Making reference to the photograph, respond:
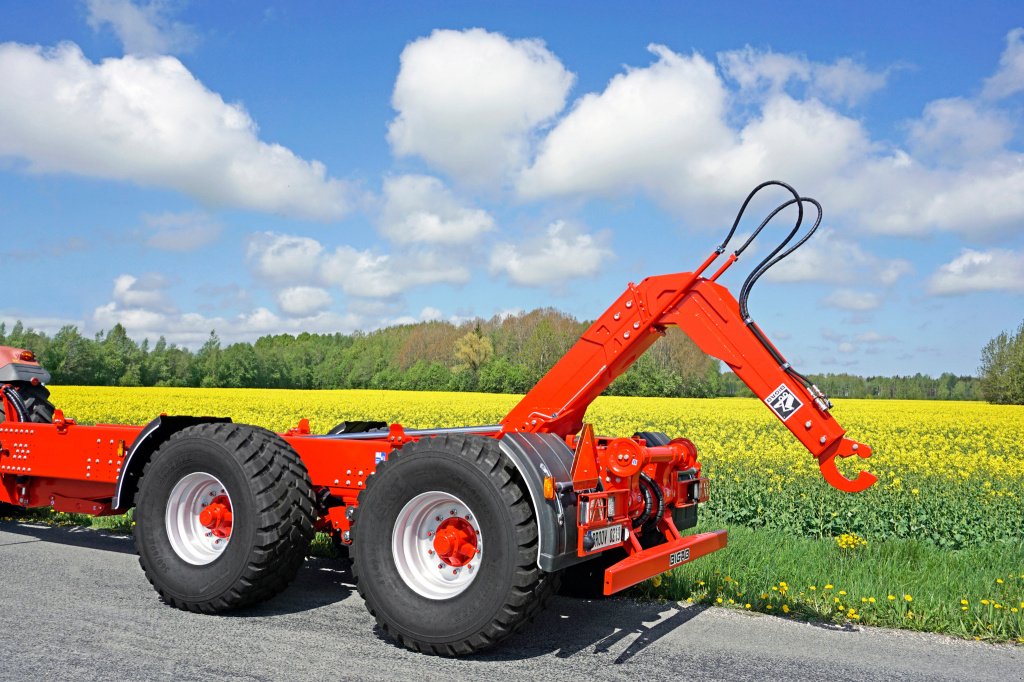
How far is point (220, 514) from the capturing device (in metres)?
5.53

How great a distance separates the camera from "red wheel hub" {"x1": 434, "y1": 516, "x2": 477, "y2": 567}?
4734 mm

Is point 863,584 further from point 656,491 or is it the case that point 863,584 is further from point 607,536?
point 607,536

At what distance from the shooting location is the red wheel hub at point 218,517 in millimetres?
5531

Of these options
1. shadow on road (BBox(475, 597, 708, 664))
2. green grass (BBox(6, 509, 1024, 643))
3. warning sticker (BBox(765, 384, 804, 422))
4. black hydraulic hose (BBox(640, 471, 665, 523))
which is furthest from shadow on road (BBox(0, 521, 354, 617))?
warning sticker (BBox(765, 384, 804, 422))

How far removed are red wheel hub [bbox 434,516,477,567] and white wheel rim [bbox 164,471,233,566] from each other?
1706 mm

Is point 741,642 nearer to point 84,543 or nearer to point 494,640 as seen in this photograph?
point 494,640

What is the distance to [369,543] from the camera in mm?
4844

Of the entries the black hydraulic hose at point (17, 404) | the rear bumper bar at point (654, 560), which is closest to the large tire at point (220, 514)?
the rear bumper bar at point (654, 560)

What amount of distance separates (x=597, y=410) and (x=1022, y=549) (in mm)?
19513

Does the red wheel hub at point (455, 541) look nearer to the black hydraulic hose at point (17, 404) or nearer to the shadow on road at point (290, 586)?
the shadow on road at point (290, 586)

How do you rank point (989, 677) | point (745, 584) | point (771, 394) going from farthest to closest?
1. point (745, 584)
2. point (771, 394)
3. point (989, 677)

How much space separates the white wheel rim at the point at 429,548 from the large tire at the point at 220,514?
2.92 feet

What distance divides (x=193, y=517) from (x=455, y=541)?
216cm

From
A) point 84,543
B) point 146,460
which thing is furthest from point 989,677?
point 84,543
